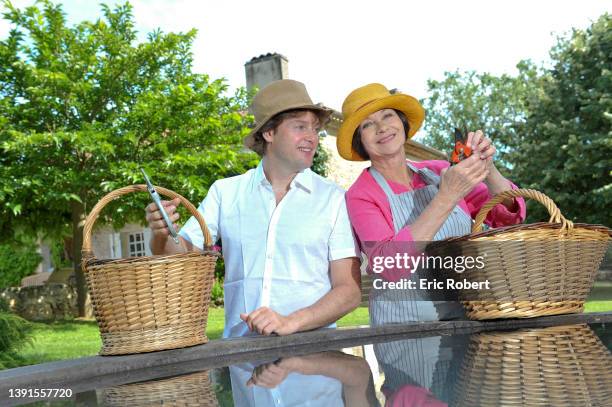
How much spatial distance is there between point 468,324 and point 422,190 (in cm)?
77

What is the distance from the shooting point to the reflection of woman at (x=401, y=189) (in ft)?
7.86

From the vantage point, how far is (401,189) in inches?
113

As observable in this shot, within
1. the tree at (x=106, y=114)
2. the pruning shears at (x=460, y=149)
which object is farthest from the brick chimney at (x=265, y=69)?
the pruning shears at (x=460, y=149)

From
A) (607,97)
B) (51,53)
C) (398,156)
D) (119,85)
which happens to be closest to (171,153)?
(119,85)

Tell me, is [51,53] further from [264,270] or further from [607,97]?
[607,97]

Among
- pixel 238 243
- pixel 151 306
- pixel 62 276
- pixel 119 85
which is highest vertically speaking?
pixel 119 85

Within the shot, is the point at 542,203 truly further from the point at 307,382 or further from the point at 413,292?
the point at 307,382

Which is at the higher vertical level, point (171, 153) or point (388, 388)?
point (171, 153)

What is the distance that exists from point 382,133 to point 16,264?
86.2 ft

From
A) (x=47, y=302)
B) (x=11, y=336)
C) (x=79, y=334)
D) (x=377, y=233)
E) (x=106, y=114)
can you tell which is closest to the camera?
(x=377, y=233)

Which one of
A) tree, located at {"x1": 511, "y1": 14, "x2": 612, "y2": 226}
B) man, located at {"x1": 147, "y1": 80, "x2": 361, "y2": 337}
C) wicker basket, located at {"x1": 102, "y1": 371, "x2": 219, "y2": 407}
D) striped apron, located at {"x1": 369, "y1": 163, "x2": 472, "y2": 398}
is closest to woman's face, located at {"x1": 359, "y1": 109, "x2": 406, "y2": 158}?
striped apron, located at {"x1": 369, "y1": 163, "x2": 472, "y2": 398}

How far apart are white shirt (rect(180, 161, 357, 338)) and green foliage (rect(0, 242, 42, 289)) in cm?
2489

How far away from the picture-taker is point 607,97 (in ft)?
63.8

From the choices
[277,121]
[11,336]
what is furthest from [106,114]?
[277,121]
